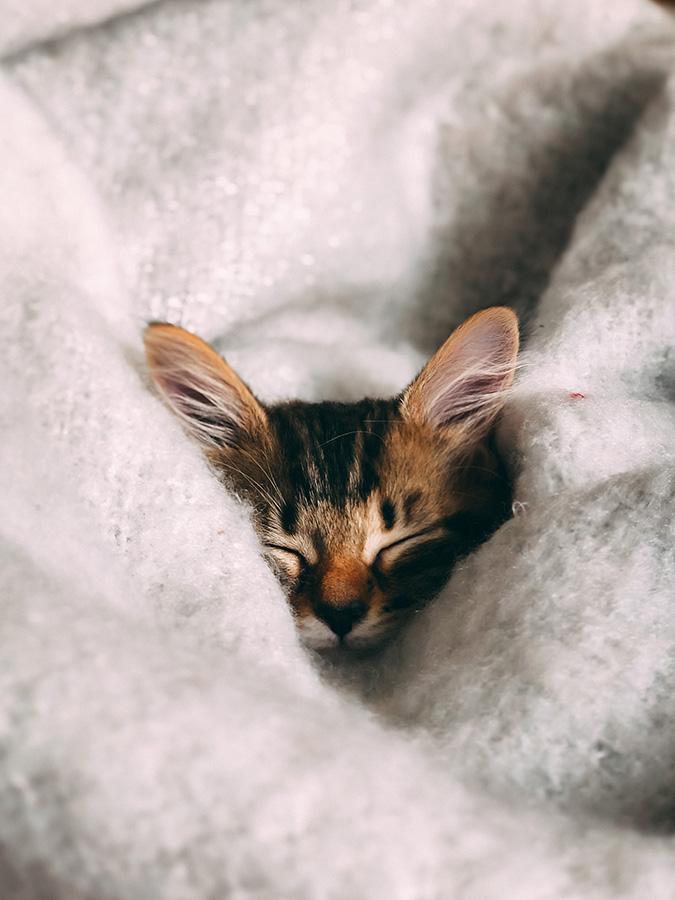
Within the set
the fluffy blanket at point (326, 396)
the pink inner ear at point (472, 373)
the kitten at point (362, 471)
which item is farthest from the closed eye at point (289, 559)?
the pink inner ear at point (472, 373)

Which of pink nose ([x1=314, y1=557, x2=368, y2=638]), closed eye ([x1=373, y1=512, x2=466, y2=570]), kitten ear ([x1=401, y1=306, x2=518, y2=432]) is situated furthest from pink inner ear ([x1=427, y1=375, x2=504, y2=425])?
pink nose ([x1=314, y1=557, x2=368, y2=638])

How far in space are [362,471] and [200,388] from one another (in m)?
0.21

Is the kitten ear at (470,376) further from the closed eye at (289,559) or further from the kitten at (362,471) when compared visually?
the closed eye at (289,559)

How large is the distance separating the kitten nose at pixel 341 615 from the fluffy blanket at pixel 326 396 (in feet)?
0.14

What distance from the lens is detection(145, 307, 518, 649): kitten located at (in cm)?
89

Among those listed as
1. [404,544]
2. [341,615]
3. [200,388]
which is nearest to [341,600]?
[341,615]

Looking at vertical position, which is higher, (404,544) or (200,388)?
(200,388)

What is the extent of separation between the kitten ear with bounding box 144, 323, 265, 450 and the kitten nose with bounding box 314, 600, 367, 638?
24 cm

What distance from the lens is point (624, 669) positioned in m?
0.62

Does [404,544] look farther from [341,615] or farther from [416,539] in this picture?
[341,615]

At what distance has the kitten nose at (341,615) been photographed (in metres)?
0.85

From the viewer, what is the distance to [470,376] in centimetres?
98

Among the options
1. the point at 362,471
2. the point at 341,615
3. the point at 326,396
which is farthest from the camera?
the point at 326,396

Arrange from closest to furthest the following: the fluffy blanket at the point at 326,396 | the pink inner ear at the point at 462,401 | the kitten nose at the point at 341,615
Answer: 1. the fluffy blanket at the point at 326,396
2. the kitten nose at the point at 341,615
3. the pink inner ear at the point at 462,401
